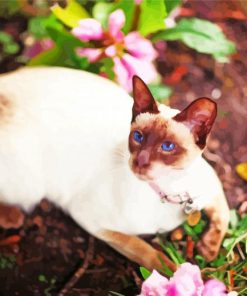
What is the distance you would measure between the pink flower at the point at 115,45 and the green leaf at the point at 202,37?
53 mm

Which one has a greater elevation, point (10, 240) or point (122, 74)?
point (122, 74)

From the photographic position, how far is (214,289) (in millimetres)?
994

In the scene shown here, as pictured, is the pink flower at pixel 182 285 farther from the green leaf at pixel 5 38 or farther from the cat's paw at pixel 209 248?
the green leaf at pixel 5 38

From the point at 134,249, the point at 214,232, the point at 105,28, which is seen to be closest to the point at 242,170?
the point at 214,232

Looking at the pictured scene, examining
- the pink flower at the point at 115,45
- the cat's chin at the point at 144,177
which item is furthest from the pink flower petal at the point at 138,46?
the cat's chin at the point at 144,177

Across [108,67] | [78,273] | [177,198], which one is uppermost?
[108,67]

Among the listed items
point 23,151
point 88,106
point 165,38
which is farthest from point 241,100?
point 23,151

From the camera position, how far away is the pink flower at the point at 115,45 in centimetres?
108

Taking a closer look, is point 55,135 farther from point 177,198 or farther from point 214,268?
point 214,268

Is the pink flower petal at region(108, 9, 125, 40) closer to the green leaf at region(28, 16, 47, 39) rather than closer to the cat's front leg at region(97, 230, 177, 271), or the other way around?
the green leaf at region(28, 16, 47, 39)

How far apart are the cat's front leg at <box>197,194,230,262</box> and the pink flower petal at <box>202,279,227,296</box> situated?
6 centimetres

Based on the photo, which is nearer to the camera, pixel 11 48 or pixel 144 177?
pixel 144 177

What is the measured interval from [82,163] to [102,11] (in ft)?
0.90

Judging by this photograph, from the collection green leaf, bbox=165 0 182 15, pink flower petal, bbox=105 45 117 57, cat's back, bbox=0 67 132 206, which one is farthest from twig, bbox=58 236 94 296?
green leaf, bbox=165 0 182 15
